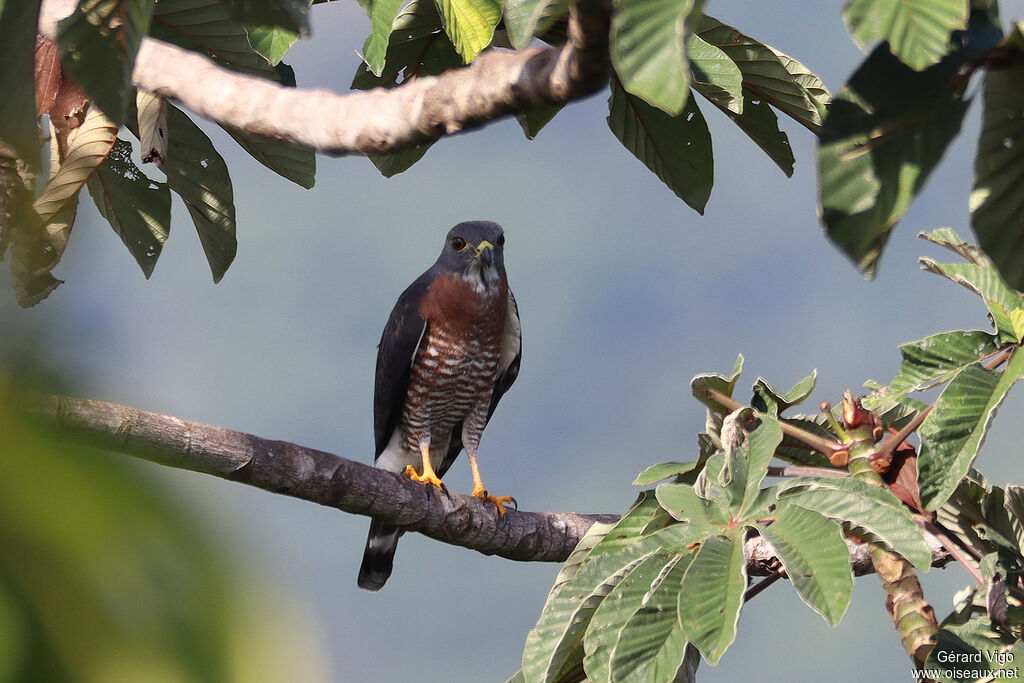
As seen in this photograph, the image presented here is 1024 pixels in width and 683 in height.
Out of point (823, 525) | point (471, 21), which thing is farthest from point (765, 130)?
point (823, 525)

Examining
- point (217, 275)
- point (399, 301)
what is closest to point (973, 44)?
point (217, 275)

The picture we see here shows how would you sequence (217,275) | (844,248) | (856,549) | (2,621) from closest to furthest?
(2,621) → (844,248) → (856,549) → (217,275)

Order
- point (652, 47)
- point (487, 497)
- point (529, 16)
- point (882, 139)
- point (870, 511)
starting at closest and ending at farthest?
point (652, 47)
point (882, 139)
point (529, 16)
point (870, 511)
point (487, 497)

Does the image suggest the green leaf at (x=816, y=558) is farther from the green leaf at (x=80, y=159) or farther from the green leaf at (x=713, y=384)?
the green leaf at (x=80, y=159)

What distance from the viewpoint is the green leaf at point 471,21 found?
97.7 inches

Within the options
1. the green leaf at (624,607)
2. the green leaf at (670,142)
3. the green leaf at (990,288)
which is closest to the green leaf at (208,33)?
the green leaf at (670,142)

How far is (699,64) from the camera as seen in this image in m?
2.43

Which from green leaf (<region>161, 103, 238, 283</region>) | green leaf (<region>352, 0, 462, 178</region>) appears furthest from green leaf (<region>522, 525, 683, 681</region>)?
green leaf (<region>161, 103, 238, 283</region>)

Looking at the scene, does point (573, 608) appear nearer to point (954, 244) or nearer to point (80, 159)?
point (954, 244)

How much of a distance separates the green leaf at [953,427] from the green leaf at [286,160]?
200 centimetres

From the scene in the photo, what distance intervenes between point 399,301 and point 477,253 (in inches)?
21.4

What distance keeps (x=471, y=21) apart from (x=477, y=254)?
2.60m

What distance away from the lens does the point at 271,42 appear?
2578 mm

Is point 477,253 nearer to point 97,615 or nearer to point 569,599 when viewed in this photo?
point 569,599
